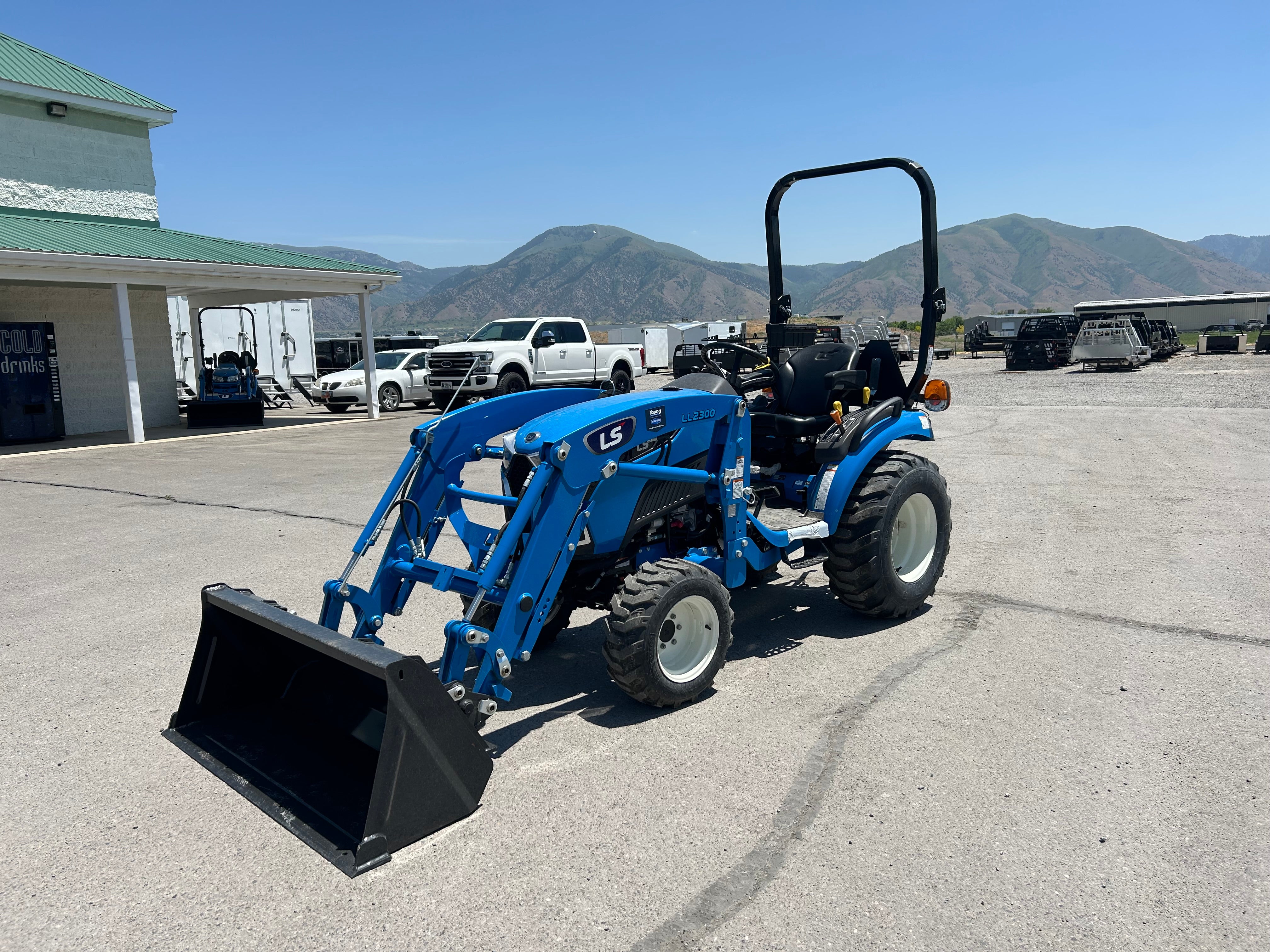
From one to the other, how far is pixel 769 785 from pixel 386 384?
70.6ft

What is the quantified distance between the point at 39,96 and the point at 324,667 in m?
19.8

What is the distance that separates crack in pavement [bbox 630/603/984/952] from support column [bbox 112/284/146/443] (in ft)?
50.3

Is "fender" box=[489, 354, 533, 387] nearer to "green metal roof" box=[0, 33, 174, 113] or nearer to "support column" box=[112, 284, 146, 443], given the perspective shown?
"support column" box=[112, 284, 146, 443]

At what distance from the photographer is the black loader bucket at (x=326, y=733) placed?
3.01 metres

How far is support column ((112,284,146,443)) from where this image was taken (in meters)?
16.1

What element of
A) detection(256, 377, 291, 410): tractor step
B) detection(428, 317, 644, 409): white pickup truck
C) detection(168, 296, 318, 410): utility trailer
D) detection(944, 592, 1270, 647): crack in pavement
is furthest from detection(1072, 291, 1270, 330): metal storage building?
detection(944, 592, 1270, 647): crack in pavement

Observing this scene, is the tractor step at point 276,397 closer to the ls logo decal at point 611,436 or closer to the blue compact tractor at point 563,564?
the blue compact tractor at point 563,564

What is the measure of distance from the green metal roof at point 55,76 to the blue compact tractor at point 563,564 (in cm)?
1925

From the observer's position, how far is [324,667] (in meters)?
3.83

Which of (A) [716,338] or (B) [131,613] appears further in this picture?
(B) [131,613]

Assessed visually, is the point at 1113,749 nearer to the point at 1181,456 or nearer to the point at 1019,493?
the point at 1019,493

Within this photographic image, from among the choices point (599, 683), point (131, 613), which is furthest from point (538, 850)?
point (131, 613)

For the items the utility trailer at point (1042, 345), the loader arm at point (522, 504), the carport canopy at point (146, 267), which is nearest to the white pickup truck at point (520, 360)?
the carport canopy at point (146, 267)

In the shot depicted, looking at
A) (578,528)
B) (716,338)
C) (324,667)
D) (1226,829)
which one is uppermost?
(716,338)
